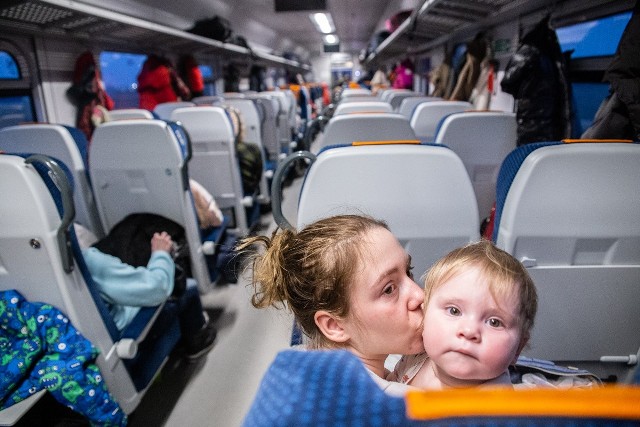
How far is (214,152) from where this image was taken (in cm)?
380

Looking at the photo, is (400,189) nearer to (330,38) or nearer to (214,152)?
(214,152)

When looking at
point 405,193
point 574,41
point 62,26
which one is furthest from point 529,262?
point 62,26

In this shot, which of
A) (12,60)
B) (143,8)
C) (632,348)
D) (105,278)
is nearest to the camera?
(632,348)

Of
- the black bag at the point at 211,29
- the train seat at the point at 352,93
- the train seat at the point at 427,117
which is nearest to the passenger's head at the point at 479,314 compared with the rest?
the train seat at the point at 427,117

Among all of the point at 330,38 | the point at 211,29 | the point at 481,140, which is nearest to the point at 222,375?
the point at 481,140

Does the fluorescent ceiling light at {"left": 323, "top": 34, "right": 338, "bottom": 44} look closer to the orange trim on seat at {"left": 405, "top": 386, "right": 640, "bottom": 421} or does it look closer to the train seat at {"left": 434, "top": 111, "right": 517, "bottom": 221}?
the train seat at {"left": 434, "top": 111, "right": 517, "bottom": 221}

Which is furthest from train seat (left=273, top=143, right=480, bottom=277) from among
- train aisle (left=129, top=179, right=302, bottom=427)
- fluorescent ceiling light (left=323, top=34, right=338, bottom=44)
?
fluorescent ceiling light (left=323, top=34, right=338, bottom=44)

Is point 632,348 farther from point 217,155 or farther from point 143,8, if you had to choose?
point 143,8

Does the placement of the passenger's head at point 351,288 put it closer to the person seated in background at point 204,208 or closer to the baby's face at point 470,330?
the baby's face at point 470,330

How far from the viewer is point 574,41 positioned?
387 cm

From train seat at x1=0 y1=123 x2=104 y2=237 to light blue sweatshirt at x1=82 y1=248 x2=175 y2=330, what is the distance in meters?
1.06

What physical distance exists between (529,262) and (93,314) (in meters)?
1.67

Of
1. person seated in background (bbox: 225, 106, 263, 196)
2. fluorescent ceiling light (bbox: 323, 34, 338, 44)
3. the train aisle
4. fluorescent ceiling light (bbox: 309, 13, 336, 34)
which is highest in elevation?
fluorescent ceiling light (bbox: 323, 34, 338, 44)

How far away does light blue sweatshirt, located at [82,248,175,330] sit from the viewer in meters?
1.82
